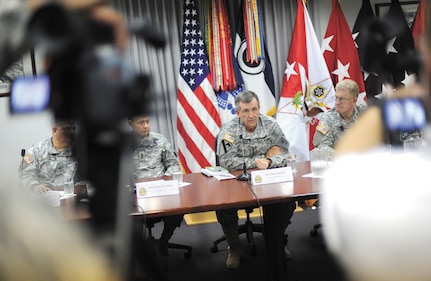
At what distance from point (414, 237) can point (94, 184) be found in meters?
0.31

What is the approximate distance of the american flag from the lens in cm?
344

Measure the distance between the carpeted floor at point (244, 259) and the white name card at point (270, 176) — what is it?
0.30m

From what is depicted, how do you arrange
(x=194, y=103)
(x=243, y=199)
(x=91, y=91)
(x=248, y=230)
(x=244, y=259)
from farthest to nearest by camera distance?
(x=194, y=103) < (x=248, y=230) < (x=244, y=259) < (x=243, y=199) < (x=91, y=91)

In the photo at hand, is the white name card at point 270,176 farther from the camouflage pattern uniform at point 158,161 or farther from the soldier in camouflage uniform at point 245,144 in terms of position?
the camouflage pattern uniform at point 158,161

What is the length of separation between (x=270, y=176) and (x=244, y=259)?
75 cm

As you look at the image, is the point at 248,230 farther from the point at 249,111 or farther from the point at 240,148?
the point at 249,111

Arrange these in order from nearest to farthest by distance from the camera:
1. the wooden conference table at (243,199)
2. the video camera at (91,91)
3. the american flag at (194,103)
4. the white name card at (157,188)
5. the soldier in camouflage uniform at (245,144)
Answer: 1. the video camera at (91,91)
2. the wooden conference table at (243,199)
3. the white name card at (157,188)
4. the soldier in camouflage uniform at (245,144)
5. the american flag at (194,103)

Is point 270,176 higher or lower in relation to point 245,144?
lower

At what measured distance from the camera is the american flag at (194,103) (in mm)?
3443

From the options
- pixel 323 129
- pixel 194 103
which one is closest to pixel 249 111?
pixel 323 129

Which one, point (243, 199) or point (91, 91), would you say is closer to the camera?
point (91, 91)

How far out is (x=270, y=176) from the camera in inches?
82.4

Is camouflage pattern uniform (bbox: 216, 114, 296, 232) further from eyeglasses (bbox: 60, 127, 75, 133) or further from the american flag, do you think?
eyeglasses (bbox: 60, 127, 75, 133)

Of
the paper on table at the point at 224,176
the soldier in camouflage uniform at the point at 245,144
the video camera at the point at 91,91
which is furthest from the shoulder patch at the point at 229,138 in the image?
the video camera at the point at 91,91
